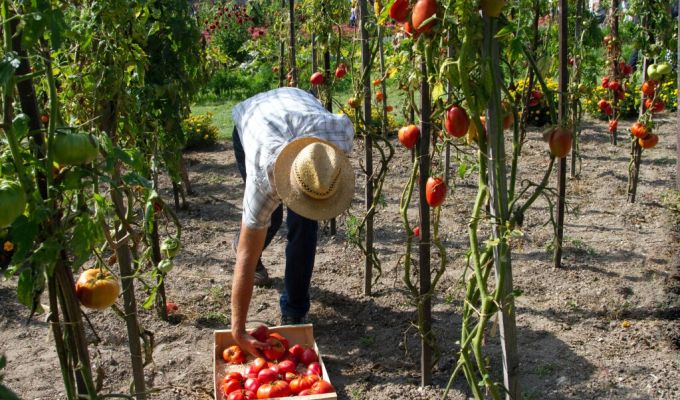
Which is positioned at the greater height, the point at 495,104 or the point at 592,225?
the point at 495,104

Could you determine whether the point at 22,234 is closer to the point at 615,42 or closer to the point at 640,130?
the point at 640,130

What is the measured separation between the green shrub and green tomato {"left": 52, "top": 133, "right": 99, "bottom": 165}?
18.5 ft

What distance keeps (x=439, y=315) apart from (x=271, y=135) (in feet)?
4.15

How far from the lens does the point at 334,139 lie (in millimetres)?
3031

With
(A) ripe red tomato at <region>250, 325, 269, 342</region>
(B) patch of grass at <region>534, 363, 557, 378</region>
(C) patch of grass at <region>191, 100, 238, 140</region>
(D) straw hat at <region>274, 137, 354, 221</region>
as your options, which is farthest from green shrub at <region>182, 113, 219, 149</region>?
(B) patch of grass at <region>534, 363, 557, 378</region>

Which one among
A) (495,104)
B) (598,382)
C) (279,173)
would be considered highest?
(495,104)

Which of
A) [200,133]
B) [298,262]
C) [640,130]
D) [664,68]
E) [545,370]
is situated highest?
[664,68]

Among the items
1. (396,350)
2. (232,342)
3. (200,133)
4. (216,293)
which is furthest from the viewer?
(200,133)

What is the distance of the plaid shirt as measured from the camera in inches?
114

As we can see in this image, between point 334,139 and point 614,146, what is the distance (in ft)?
14.3

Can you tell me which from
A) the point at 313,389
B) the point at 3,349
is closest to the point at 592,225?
the point at 313,389

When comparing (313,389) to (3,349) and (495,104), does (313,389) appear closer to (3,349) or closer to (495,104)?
(495,104)

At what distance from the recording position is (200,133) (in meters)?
7.15

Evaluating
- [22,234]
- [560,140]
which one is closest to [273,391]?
[560,140]
